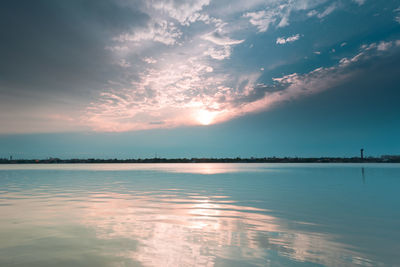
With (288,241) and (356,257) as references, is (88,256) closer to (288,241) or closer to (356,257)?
(288,241)

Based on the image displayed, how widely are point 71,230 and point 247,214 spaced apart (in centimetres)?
976

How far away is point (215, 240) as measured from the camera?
388 inches

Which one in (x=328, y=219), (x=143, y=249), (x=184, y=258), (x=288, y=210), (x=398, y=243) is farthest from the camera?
(x=288, y=210)

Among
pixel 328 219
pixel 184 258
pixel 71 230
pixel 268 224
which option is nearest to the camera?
pixel 184 258

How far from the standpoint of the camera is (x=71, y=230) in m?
11.5

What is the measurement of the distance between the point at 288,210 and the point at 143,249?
36.5 feet

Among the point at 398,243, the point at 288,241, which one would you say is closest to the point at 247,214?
the point at 288,241

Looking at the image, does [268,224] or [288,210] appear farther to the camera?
[288,210]

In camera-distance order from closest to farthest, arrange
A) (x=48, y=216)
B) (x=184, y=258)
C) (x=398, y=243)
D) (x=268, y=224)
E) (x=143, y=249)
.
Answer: (x=184, y=258) → (x=143, y=249) → (x=398, y=243) → (x=268, y=224) → (x=48, y=216)

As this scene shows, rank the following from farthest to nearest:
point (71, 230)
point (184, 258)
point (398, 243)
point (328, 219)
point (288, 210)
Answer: point (288, 210) → point (328, 219) → point (71, 230) → point (398, 243) → point (184, 258)

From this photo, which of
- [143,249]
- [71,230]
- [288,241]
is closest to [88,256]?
[143,249]

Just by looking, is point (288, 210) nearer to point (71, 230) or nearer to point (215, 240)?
point (215, 240)

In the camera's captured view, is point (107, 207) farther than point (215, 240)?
Yes

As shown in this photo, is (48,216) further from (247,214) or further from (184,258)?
(247,214)
